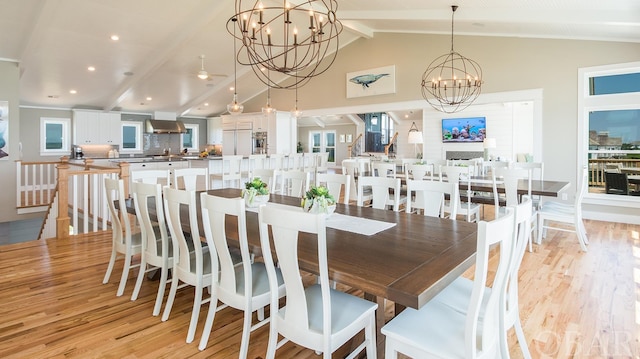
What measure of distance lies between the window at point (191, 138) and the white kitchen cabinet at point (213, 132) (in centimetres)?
46

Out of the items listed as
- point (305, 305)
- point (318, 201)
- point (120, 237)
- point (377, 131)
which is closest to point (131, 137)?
point (377, 131)

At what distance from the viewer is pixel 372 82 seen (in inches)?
348

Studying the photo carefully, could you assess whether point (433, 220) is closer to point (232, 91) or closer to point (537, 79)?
point (537, 79)

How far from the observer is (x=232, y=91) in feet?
36.4

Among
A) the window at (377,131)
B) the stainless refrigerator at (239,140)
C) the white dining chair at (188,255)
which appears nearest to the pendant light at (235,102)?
the stainless refrigerator at (239,140)

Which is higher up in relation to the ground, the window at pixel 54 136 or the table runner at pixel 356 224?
the window at pixel 54 136

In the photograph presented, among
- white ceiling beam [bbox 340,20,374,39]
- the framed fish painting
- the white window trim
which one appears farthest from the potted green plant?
the framed fish painting

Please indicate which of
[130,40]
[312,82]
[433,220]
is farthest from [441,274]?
[312,82]

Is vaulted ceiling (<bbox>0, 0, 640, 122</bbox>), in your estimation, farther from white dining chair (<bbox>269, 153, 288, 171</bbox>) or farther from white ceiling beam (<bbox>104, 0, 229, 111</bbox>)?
white dining chair (<bbox>269, 153, 288, 171</bbox>)

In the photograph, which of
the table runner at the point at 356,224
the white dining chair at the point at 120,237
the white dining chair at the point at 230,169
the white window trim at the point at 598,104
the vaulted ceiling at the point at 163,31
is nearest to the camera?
the table runner at the point at 356,224

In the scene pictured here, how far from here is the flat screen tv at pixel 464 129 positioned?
10586 millimetres

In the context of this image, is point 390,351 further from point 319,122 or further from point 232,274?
point 319,122

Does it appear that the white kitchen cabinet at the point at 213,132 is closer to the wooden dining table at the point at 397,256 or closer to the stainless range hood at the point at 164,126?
the stainless range hood at the point at 164,126

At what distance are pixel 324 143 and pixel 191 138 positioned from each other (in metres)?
5.68
